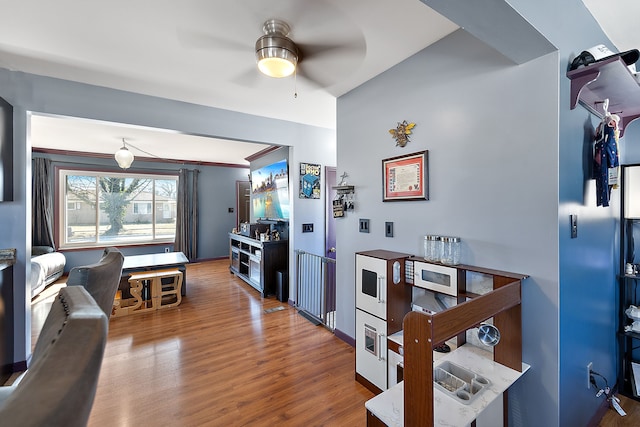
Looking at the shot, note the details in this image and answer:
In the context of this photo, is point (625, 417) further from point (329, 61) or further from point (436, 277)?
point (329, 61)

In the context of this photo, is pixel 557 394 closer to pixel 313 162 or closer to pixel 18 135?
pixel 313 162

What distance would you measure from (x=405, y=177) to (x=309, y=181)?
6.66 feet

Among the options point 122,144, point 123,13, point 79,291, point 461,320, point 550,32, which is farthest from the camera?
point 122,144


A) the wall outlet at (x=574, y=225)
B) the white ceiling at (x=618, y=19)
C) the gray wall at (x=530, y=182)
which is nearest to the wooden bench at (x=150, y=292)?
the gray wall at (x=530, y=182)

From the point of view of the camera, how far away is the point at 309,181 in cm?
400

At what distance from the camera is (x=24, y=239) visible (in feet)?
7.70

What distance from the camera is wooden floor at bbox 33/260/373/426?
5.91 ft

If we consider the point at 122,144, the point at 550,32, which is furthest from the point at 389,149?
the point at 122,144

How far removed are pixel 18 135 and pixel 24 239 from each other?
0.89m

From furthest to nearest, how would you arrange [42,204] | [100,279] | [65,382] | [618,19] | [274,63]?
[42,204] < [274,63] < [618,19] < [100,279] < [65,382]

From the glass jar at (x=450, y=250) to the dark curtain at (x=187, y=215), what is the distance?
20.8 feet

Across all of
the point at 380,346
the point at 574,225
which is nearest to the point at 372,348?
the point at 380,346

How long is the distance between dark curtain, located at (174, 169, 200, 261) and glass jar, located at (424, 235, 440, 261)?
20.4 feet

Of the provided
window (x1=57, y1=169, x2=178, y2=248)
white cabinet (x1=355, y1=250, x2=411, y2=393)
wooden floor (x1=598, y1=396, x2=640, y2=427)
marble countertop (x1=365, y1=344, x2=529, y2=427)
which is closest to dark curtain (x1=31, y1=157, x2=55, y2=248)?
window (x1=57, y1=169, x2=178, y2=248)
